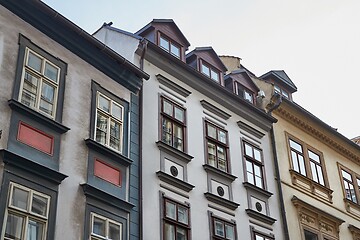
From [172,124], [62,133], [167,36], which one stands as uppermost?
[167,36]

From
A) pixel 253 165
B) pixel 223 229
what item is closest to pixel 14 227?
pixel 223 229

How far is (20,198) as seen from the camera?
11258 millimetres

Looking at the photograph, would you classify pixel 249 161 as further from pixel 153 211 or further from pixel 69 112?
pixel 69 112

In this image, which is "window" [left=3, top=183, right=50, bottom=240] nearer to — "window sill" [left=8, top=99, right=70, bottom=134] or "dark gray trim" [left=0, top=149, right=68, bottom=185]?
"dark gray trim" [left=0, top=149, right=68, bottom=185]

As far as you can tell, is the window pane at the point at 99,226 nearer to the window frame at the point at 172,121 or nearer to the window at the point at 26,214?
the window at the point at 26,214

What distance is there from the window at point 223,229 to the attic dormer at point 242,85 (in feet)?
19.7

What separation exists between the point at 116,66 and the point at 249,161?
711 centimetres

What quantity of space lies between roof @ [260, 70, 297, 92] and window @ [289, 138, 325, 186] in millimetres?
3320

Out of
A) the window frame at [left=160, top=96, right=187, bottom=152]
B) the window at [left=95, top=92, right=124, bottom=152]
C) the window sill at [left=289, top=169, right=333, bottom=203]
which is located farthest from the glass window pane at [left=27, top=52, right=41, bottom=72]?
the window sill at [left=289, top=169, right=333, bottom=203]

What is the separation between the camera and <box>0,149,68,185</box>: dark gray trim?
11258 mm

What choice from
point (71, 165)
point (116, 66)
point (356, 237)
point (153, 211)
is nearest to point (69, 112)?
point (71, 165)

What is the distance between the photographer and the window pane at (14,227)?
10.7 m

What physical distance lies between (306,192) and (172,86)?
7.88 meters

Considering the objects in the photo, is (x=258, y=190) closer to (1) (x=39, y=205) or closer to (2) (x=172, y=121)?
(2) (x=172, y=121)
